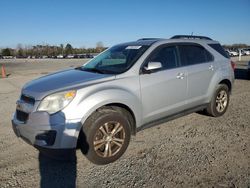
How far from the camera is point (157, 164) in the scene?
3.58 meters

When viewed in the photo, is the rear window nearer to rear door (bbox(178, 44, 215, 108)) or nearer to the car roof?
the car roof

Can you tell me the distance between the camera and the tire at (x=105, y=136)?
3.42 m

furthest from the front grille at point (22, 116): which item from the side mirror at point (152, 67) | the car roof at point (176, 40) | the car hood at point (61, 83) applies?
the car roof at point (176, 40)

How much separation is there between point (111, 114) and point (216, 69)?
294cm

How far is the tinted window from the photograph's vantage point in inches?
171

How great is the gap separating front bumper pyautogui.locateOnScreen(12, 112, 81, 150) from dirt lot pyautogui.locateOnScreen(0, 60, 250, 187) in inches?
17.6

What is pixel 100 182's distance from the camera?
125 inches

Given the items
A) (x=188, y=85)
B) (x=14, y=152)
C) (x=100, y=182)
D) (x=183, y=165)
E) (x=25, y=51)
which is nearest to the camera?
(x=100, y=182)

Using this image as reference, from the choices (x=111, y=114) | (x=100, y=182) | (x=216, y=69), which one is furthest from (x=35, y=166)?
(x=216, y=69)

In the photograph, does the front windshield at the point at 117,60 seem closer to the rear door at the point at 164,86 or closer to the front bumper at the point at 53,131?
the rear door at the point at 164,86

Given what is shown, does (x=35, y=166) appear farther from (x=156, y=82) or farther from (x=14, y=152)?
(x=156, y=82)

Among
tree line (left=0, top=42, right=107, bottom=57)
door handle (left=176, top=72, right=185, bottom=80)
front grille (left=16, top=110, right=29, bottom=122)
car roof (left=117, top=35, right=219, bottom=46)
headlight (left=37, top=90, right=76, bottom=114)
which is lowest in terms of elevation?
front grille (left=16, top=110, right=29, bottom=122)

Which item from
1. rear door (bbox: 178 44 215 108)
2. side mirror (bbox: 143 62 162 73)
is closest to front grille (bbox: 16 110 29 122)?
side mirror (bbox: 143 62 162 73)

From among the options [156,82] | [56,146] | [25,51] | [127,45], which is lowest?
[56,146]
